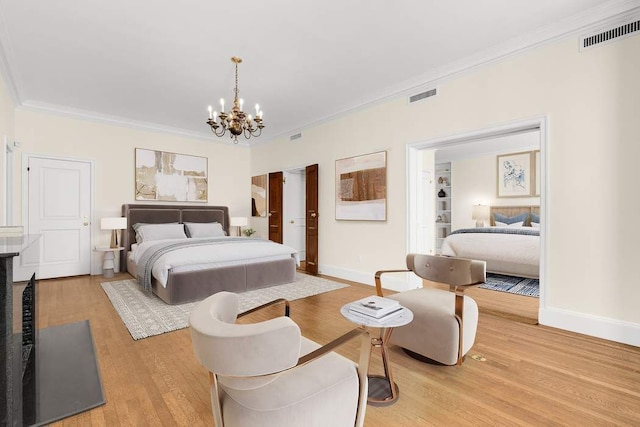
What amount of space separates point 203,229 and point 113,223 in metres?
1.51

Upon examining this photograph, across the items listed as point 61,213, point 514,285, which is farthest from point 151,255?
point 514,285

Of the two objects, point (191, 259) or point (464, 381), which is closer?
point (464, 381)

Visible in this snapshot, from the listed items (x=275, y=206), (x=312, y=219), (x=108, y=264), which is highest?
(x=275, y=206)

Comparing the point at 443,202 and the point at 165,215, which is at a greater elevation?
the point at 443,202

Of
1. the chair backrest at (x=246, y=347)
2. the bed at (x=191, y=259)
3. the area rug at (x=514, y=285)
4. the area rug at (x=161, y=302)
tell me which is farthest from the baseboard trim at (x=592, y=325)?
the bed at (x=191, y=259)

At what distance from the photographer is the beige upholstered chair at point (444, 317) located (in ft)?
7.05

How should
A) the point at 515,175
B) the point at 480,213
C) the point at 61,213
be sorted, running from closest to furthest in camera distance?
the point at 61,213
the point at 515,175
the point at 480,213

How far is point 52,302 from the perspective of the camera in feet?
12.6

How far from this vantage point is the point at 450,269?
2.33 meters

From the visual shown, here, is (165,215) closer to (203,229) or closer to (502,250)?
(203,229)

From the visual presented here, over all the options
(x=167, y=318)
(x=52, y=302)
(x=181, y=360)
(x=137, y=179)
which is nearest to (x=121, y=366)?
(x=181, y=360)

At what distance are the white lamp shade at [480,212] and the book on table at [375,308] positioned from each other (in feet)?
23.3

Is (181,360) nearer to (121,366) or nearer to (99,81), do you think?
(121,366)

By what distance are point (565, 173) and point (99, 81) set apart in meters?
5.84
